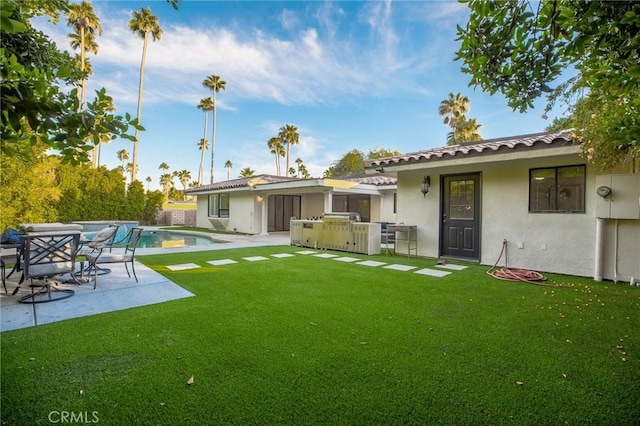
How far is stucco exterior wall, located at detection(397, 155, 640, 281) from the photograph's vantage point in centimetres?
599

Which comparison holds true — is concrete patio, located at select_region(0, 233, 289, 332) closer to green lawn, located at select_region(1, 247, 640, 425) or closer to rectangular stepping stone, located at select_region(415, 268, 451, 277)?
green lawn, located at select_region(1, 247, 640, 425)

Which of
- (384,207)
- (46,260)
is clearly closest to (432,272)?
(46,260)

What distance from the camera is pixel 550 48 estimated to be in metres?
2.39

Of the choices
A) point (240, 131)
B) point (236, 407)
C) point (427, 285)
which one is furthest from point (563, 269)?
point (240, 131)

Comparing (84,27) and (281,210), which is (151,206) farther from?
(84,27)

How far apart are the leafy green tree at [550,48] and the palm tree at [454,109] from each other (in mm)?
22098

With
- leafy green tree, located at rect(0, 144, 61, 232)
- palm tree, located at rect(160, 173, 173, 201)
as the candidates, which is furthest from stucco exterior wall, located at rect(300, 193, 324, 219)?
palm tree, located at rect(160, 173, 173, 201)

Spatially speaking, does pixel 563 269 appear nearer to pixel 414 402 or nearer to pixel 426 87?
pixel 414 402

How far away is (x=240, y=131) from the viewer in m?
25.5

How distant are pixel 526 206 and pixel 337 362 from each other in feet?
21.4

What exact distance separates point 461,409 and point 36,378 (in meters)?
3.16

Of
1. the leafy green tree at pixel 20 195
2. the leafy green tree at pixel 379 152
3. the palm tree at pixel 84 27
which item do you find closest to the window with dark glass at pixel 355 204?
the leafy green tree at pixel 20 195

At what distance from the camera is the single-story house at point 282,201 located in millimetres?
14828

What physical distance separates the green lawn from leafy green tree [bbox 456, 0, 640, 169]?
1.93m
